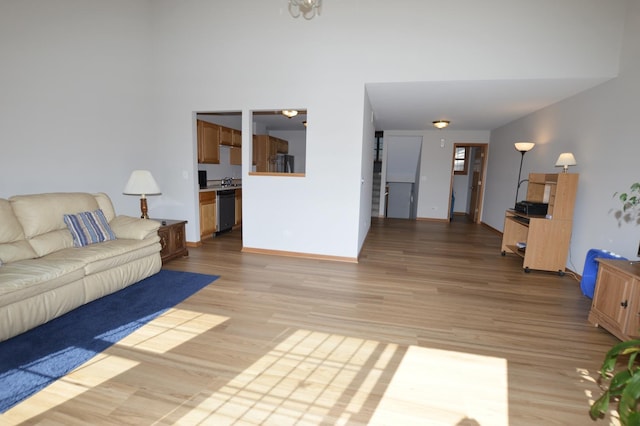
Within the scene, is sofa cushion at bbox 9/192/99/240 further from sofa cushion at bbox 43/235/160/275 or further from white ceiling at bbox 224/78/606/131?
white ceiling at bbox 224/78/606/131

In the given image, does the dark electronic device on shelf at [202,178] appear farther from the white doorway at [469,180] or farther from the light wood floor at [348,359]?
the white doorway at [469,180]

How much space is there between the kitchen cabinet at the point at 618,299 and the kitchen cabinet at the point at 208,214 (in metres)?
5.16

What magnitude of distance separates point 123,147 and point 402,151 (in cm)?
713

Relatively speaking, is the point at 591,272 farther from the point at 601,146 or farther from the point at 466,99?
the point at 466,99

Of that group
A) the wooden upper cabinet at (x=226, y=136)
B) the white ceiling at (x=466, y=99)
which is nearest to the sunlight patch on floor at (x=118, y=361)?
the white ceiling at (x=466, y=99)

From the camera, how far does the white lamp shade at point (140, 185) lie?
12.3 ft

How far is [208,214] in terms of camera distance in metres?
5.29

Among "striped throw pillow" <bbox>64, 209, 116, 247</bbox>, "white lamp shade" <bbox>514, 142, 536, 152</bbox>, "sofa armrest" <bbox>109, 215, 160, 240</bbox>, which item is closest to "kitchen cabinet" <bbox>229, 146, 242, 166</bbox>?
"sofa armrest" <bbox>109, 215, 160, 240</bbox>

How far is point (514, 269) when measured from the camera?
4.21 m

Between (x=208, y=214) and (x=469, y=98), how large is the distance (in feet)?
15.4

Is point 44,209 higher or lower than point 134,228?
higher

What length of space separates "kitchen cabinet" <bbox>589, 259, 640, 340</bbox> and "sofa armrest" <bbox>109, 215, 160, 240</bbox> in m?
4.54

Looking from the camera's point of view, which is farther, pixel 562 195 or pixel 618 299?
pixel 562 195

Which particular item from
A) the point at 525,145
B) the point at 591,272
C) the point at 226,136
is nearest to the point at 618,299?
the point at 591,272
